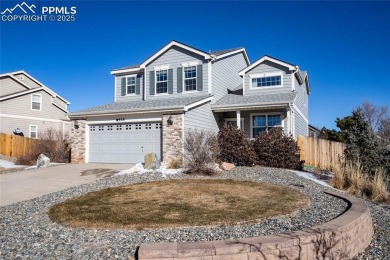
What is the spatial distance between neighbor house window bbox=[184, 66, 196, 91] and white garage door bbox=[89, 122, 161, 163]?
4135mm

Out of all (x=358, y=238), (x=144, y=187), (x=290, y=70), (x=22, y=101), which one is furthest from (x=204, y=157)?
(x=22, y=101)

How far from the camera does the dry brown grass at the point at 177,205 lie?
5.66 m

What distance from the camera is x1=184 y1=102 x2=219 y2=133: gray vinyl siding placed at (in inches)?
598

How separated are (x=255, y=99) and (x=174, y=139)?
224 inches

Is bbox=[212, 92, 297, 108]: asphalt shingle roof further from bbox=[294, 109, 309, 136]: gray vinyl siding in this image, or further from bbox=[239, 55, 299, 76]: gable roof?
bbox=[294, 109, 309, 136]: gray vinyl siding

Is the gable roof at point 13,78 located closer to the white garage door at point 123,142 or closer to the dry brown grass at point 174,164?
the white garage door at point 123,142

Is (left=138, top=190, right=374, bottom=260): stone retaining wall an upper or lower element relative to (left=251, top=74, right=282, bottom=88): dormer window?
lower

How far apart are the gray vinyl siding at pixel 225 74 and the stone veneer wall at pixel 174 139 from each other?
445 centimetres

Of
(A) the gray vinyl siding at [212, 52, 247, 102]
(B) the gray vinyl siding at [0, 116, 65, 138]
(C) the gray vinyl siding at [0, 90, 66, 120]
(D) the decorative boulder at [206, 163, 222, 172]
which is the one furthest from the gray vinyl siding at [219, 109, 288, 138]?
(C) the gray vinyl siding at [0, 90, 66, 120]

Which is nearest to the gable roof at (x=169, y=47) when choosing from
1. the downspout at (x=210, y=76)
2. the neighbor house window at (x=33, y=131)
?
the downspout at (x=210, y=76)

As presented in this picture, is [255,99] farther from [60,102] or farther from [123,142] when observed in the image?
[60,102]

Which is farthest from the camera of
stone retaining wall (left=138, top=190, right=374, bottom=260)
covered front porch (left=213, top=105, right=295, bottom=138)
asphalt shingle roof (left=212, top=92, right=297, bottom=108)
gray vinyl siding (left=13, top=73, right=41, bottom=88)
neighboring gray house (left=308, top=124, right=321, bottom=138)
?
gray vinyl siding (left=13, top=73, right=41, bottom=88)

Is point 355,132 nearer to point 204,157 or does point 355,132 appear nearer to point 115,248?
point 204,157

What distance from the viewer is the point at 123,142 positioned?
54.4 feet
